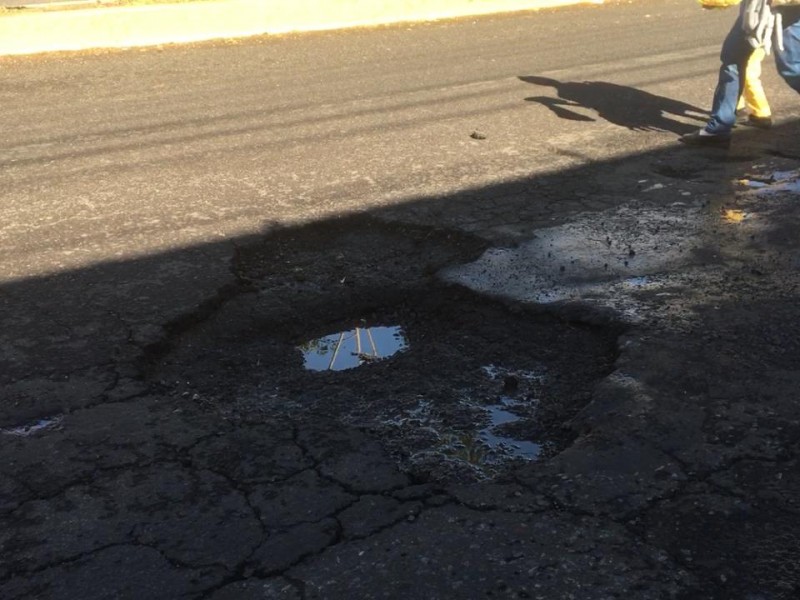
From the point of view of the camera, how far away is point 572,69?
11930 millimetres

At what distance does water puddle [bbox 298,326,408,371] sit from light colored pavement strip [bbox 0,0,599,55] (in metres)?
9.05

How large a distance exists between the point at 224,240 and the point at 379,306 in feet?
4.48

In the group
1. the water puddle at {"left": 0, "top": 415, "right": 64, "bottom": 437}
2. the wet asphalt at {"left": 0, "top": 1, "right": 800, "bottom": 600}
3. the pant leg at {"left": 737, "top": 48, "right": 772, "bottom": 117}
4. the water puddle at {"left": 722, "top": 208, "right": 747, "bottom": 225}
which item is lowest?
the water puddle at {"left": 722, "top": 208, "right": 747, "bottom": 225}

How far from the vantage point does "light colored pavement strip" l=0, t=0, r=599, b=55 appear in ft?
42.0

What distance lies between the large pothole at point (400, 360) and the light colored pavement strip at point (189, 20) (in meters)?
7.97

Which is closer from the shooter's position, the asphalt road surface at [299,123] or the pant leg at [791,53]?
the asphalt road surface at [299,123]

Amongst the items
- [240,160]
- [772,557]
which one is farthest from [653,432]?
[240,160]

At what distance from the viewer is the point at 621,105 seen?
10.2 metres

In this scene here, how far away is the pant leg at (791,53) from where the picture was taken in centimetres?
853

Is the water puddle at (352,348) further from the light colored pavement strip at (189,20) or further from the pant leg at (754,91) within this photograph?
the light colored pavement strip at (189,20)

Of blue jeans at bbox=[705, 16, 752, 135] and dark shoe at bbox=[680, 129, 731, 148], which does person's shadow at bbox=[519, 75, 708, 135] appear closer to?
dark shoe at bbox=[680, 129, 731, 148]

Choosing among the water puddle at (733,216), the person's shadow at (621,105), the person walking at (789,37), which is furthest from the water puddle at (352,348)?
the person walking at (789,37)

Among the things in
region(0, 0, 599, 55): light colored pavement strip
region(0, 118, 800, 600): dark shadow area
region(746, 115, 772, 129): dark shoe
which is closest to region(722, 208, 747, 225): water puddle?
region(0, 118, 800, 600): dark shadow area

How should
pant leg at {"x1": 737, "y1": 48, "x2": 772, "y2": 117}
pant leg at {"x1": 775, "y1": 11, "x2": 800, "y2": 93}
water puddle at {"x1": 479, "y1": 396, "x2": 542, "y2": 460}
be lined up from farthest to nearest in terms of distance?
pant leg at {"x1": 737, "y1": 48, "x2": 772, "y2": 117} → pant leg at {"x1": 775, "y1": 11, "x2": 800, "y2": 93} → water puddle at {"x1": 479, "y1": 396, "x2": 542, "y2": 460}
